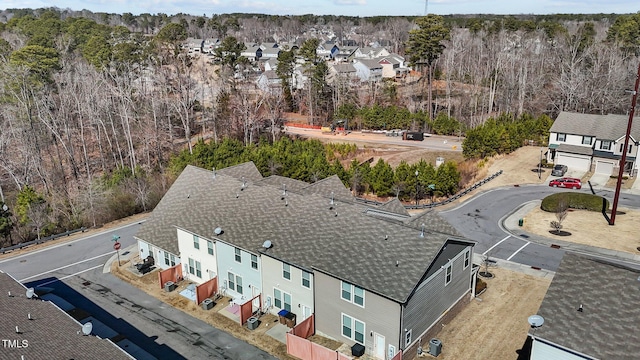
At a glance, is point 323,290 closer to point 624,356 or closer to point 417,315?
point 417,315

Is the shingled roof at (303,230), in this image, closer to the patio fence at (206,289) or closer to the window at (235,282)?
the window at (235,282)

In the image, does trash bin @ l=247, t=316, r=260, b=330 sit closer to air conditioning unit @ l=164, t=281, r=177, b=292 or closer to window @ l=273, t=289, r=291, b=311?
window @ l=273, t=289, r=291, b=311

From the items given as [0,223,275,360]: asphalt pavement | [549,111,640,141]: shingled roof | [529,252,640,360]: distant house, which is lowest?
[0,223,275,360]: asphalt pavement

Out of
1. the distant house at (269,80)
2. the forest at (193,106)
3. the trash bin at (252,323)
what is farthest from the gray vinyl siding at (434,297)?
the distant house at (269,80)

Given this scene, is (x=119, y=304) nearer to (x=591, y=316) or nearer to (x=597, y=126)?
(x=591, y=316)

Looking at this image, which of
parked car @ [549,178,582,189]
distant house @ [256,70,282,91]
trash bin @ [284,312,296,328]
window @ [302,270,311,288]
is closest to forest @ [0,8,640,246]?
distant house @ [256,70,282,91]

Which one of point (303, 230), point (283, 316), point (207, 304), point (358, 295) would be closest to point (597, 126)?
point (303, 230)
